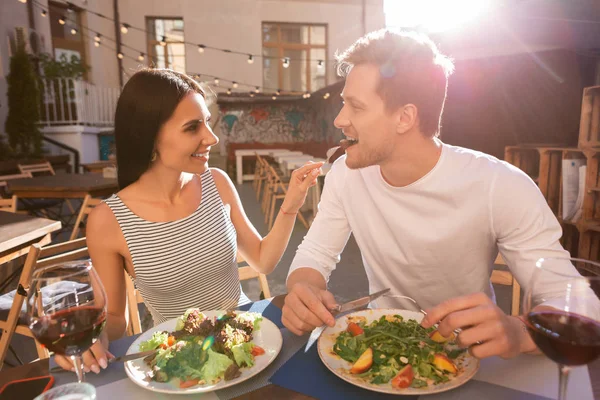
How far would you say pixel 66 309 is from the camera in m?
0.75

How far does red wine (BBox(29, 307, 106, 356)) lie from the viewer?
0.73 m

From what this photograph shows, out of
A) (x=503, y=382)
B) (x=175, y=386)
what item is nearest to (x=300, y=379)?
(x=175, y=386)

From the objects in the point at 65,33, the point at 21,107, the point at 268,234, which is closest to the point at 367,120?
the point at 268,234

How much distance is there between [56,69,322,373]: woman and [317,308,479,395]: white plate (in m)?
0.68

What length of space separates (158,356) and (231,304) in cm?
85

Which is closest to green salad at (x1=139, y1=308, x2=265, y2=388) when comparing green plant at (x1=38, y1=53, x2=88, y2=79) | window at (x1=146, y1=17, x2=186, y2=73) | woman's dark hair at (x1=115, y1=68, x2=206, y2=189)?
woman's dark hair at (x1=115, y1=68, x2=206, y2=189)

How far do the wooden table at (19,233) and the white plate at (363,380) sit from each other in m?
2.18

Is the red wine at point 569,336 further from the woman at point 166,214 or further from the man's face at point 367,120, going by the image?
the woman at point 166,214

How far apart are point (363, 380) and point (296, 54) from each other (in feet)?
54.0

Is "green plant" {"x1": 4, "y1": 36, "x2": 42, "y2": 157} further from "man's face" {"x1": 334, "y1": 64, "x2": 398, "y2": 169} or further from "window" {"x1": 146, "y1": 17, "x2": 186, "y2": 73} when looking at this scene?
"man's face" {"x1": 334, "y1": 64, "x2": 398, "y2": 169}

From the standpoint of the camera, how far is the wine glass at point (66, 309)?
2.40ft

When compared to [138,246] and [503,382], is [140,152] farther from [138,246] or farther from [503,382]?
[503,382]

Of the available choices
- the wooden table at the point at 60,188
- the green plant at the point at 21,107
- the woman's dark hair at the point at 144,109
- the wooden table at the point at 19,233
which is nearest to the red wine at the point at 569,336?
the woman's dark hair at the point at 144,109

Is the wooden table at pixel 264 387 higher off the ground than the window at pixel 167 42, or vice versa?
the window at pixel 167 42
